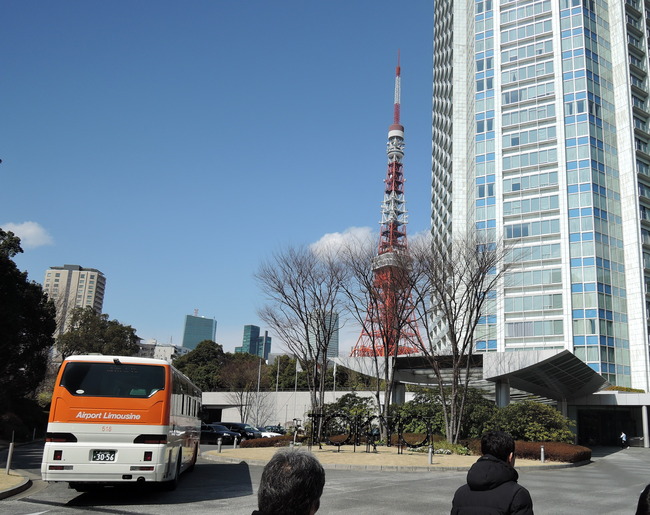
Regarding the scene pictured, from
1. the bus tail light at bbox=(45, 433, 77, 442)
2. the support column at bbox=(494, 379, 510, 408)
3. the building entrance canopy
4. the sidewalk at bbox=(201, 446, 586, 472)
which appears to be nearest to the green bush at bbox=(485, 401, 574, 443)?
the building entrance canopy

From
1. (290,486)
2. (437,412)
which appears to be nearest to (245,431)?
(437,412)

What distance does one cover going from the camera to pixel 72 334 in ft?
182

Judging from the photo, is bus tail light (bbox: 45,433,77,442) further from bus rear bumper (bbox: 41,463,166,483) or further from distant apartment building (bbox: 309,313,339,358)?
distant apartment building (bbox: 309,313,339,358)

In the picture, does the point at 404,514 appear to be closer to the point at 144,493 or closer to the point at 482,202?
the point at 144,493

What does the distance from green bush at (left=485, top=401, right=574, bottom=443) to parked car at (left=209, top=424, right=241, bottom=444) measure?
16.3 metres

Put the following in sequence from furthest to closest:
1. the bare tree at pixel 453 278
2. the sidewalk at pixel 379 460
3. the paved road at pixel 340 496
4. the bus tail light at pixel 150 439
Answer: the bare tree at pixel 453 278
the sidewalk at pixel 379 460
the bus tail light at pixel 150 439
the paved road at pixel 340 496

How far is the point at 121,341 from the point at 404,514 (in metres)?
53.8

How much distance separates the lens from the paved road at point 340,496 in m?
9.98

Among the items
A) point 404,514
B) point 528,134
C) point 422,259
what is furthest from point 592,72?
point 404,514

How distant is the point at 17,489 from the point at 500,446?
35.4 ft

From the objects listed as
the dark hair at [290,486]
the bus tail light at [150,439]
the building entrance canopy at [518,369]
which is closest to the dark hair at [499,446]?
the dark hair at [290,486]

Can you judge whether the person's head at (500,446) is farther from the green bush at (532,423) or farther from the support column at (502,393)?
the support column at (502,393)

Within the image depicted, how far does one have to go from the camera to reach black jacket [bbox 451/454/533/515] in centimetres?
381

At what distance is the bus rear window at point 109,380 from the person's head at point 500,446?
7899mm
